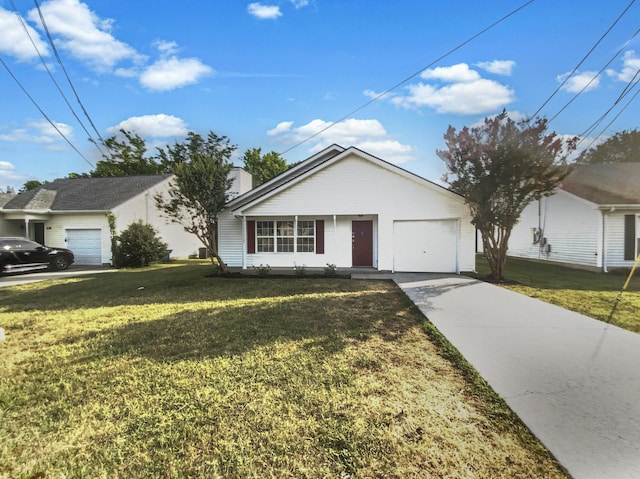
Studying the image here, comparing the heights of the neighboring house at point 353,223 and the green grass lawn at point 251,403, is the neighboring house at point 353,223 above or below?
above

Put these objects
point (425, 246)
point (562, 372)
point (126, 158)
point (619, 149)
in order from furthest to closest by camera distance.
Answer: point (619, 149) < point (126, 158) < point (425, 246) < point (562, 372)

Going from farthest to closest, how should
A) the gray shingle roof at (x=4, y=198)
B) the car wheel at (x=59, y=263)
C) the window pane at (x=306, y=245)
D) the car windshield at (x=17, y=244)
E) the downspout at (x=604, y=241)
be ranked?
the gray shingle roof at (x=4, y=198), the car wheel at (x=59, y=263), the car windshield at (x=17, y=244), the window pane at (x=306, y=245), the downspout at (x=604, y=241)

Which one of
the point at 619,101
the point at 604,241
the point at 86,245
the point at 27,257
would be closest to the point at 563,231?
the point at 604,241

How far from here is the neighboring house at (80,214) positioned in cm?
1825

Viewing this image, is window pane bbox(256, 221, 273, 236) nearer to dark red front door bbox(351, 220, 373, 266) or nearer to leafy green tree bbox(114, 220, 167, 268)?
dark red front door bbox(351, 220, 373, 266)

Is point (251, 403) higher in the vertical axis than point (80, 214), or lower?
lower

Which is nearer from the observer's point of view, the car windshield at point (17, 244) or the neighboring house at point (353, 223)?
the neighboring house at point (353, 223)

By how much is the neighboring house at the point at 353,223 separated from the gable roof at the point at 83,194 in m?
9.74

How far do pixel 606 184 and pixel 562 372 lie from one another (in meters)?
17.0

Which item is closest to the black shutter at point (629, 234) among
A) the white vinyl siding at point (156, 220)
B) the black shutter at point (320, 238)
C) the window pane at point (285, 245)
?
the black shutter at point (320, 238)

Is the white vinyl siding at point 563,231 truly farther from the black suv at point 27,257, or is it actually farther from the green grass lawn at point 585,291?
the black suv at point 27,257

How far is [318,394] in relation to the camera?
342 centimetres

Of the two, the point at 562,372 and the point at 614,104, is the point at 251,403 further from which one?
the point at 614,104

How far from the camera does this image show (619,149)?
126 feet
